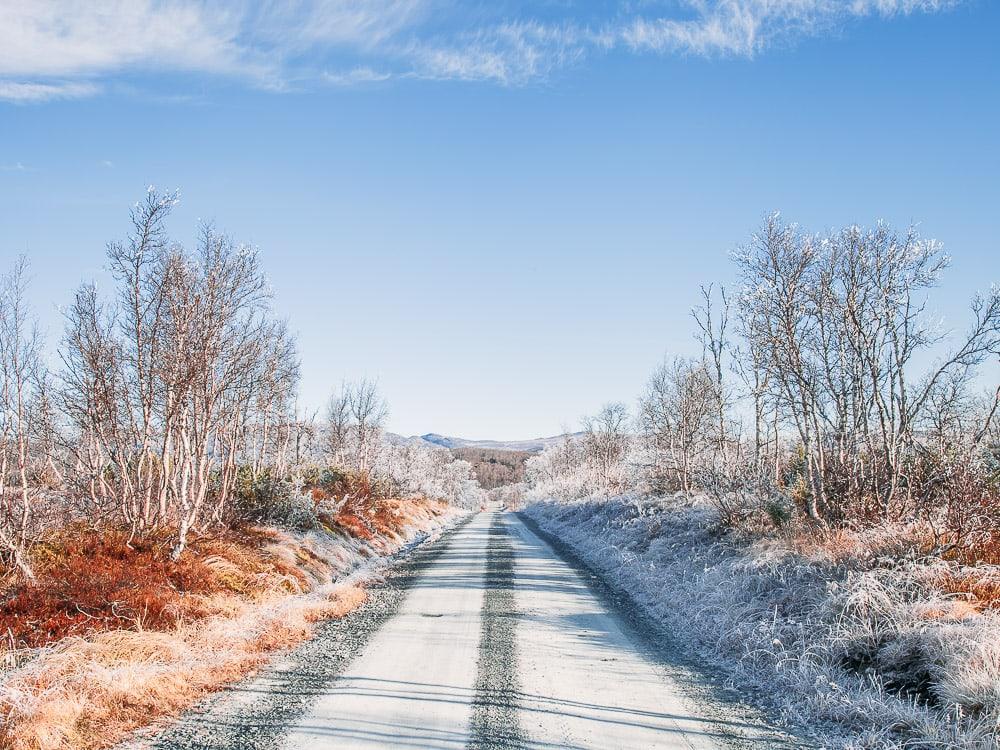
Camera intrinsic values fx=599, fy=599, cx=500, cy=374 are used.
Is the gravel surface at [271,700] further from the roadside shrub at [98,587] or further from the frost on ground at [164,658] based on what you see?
the roadside shrub at [98,587]

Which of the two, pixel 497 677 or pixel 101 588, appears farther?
pixel 101 588

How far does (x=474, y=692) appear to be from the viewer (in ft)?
20.1

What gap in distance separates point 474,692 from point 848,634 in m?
4.16

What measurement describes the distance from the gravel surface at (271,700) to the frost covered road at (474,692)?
0.02 meters

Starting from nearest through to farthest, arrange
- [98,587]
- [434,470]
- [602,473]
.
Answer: [98,587] → [602,473] → [434,470]

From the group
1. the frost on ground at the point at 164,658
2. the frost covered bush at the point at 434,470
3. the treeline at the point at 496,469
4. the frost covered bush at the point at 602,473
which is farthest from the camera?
the treeline at the point at 496,469

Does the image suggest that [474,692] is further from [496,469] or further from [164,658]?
[496,469]

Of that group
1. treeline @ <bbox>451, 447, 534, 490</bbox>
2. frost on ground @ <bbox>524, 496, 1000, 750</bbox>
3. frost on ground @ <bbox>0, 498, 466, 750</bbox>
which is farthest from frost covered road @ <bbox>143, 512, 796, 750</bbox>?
treeline @ <bbox>451, 447, 534, 490</bbox>

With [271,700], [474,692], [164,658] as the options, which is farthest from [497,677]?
[164,658]

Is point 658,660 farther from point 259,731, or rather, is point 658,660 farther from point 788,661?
point 259,731

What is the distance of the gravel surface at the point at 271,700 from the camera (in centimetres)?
496

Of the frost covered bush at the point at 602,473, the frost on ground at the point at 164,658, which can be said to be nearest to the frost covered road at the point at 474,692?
the frost on ground at the point at 164,658

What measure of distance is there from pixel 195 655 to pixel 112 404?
5807 millimetres

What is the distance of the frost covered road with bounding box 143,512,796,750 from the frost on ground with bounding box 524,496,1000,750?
79 cm
